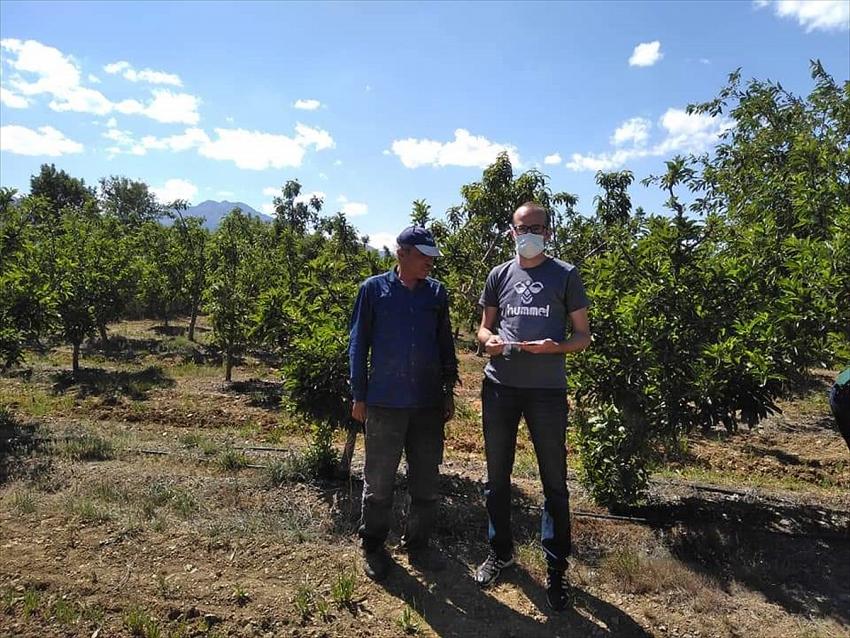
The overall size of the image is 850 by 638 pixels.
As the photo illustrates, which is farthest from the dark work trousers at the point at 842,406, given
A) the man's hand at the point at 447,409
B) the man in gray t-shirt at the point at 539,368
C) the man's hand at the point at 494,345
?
the man's hand at the point at 447,409

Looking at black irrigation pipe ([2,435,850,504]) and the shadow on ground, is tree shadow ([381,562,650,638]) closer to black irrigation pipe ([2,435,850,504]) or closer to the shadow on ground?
the shadow on ground

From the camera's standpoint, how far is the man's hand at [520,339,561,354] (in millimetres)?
2887

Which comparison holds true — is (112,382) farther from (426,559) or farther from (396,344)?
(396,344)

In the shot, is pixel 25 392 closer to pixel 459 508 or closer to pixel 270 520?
pixel 270 520

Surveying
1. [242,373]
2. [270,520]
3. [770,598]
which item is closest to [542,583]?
[770,598]

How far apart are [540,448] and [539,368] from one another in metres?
0.43

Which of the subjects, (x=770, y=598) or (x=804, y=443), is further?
(x=804, y=443)

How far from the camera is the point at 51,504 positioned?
14.6 ft

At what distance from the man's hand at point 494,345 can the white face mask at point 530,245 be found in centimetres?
47

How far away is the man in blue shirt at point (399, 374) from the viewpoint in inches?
129

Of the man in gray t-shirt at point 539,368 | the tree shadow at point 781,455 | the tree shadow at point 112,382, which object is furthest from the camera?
the tree shadow at point 112,382

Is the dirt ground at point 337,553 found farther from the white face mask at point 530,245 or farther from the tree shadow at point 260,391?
the tree shadow at point 260,391

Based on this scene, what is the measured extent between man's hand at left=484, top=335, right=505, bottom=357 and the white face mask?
47 centimetres

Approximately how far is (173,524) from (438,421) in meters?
2.15
